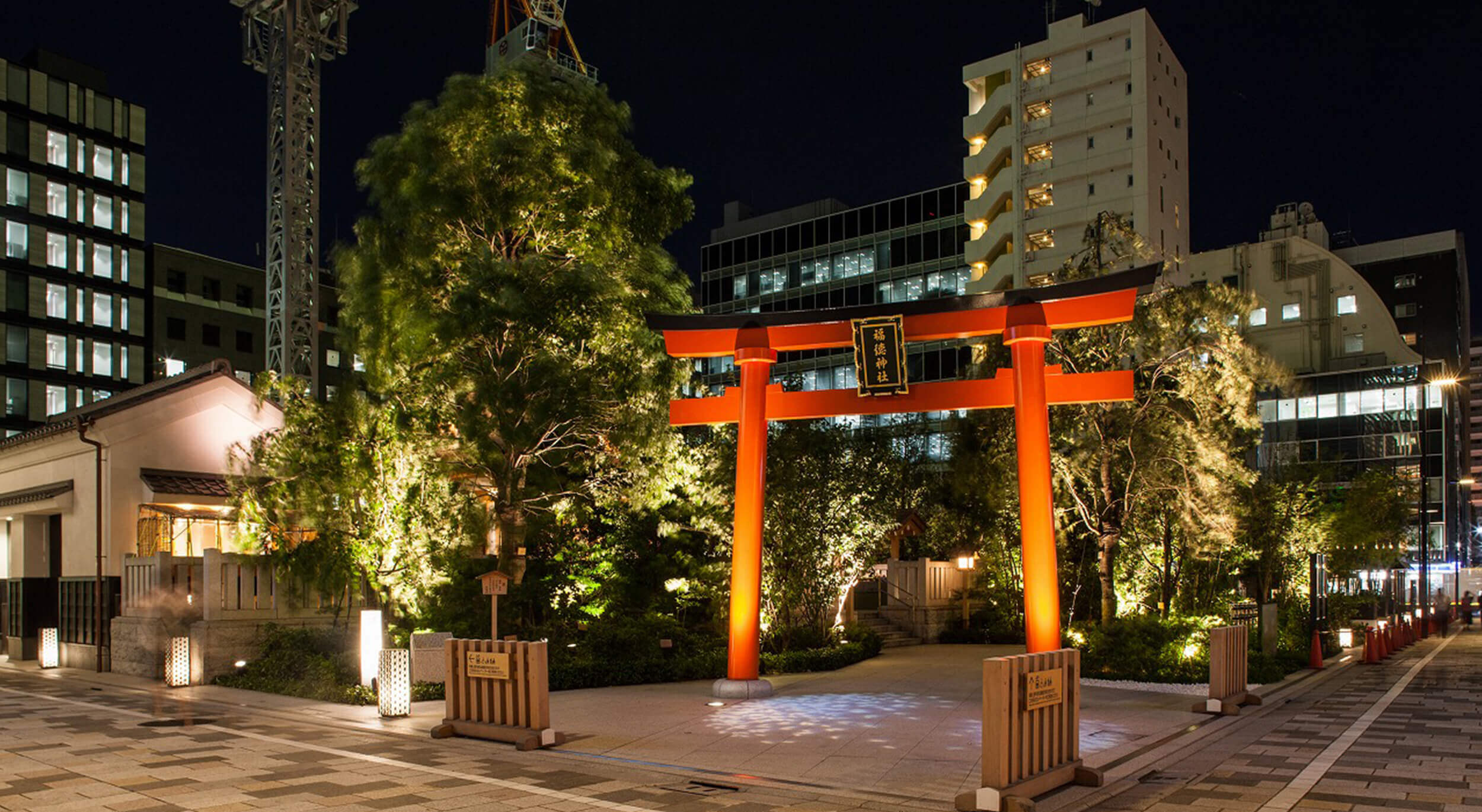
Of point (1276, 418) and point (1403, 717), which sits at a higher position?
point (1276, 418)

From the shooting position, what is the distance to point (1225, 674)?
17.0 meters

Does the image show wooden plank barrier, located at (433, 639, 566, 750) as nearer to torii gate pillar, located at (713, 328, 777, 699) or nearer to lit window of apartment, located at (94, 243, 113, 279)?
torii gate pillar, located at (713, 328, 777, 699)

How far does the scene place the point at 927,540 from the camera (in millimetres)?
35719

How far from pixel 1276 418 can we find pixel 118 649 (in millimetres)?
78375

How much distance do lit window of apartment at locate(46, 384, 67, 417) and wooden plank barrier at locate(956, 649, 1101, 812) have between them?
71349mm

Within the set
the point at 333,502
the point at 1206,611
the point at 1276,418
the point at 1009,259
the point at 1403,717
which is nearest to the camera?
the point at 1403,717

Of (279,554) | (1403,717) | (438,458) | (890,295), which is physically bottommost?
(1403,717)

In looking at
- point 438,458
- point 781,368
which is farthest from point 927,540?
point 781,368

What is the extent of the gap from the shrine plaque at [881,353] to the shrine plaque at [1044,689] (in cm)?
858

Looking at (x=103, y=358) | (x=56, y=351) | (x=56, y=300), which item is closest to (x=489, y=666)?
(x=56, y=351)

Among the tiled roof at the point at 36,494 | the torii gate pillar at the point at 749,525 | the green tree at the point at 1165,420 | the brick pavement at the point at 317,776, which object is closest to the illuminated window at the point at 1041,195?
the green tree at the point at 1165,420

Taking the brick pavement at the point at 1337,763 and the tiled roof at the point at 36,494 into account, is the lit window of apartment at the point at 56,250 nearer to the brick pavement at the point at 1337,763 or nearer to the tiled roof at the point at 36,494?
the tiled roof at the point at 36,494

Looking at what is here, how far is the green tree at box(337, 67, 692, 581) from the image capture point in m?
20.2

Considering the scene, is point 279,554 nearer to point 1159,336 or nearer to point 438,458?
point 438,458
